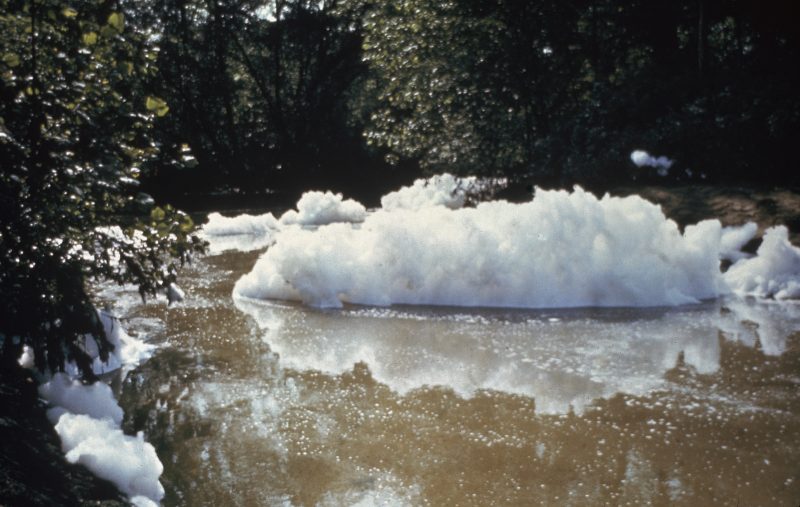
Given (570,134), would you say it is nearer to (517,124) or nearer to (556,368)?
(517,124)

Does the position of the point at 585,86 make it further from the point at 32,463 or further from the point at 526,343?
the point at 32,463

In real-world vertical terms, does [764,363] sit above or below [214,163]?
below

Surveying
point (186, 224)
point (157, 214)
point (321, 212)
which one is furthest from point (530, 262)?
point (321, 212)

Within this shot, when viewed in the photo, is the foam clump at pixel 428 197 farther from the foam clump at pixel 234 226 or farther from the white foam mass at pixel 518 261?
the white foam mass at pixel 518 261

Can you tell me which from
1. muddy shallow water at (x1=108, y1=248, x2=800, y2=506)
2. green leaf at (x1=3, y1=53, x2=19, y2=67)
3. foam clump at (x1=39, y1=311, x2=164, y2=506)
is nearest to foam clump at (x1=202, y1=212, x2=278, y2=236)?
muddy shallow water at (x1=108, y1=248, x2=800, y2=506)

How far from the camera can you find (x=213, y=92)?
2728cm

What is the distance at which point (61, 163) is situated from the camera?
138 inches

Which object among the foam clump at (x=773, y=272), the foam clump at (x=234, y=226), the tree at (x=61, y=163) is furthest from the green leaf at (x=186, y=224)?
the foam clump at (x=234, y=226)

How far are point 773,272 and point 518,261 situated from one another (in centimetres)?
227

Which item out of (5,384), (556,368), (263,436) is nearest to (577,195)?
(556,368)

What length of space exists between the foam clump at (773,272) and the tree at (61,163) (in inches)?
216

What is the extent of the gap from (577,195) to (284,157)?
20.7 meters

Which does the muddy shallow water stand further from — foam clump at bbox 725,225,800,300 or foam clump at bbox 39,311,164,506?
foam clump at bbox 725,225,800,300

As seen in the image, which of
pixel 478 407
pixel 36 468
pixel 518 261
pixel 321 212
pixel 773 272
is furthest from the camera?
pixel 321 212
